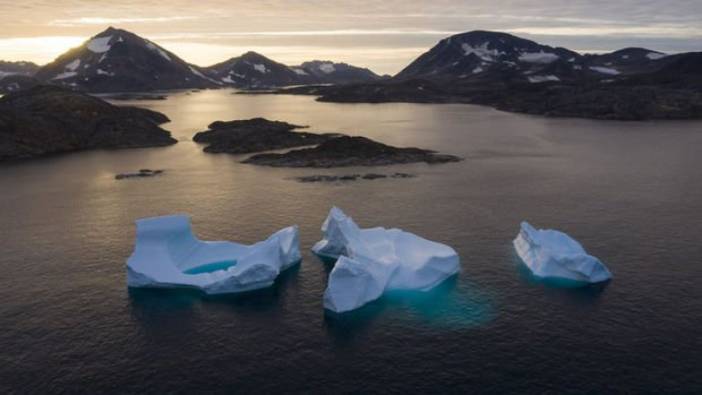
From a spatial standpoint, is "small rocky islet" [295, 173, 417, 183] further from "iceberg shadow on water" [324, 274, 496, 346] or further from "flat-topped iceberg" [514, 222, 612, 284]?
"iceberg shadow on water" [324, 274, 496, 346]

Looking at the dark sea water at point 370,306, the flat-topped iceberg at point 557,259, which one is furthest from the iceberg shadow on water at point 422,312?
the flat-topped iceberg at point 557,259

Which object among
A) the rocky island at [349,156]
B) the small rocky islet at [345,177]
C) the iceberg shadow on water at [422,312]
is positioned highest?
the rocky island at [349,156]

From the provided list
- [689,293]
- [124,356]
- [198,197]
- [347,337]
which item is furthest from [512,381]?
[198,197]

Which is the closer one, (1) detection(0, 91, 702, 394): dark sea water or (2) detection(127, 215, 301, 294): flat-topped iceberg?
(1) detection(0, 91, 702, 394): dark sea water

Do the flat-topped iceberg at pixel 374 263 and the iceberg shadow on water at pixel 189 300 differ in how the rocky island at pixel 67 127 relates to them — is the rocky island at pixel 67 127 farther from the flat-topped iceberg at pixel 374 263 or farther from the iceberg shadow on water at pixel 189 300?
the flat-topped iceberg at pixel 374 263

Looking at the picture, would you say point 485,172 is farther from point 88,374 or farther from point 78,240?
point 88,374

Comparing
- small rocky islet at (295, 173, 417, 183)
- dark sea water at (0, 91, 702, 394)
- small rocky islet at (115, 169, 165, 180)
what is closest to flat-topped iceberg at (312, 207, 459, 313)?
dark sea water at (0, 91, 702, 394)
